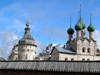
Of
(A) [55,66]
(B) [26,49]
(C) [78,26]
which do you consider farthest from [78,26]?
(A) [55,66]

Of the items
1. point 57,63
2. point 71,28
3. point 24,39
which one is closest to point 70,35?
point 71,28

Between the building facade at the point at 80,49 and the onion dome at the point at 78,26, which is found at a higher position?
the onion dome at the point at 78,26

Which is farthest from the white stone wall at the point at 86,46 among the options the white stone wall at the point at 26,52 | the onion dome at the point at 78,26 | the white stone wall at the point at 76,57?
the white stone wall at the point at 26,52

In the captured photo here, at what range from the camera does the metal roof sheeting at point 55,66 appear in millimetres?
18359

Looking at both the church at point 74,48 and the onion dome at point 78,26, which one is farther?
the onion dome at point 78,26

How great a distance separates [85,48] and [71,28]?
5734 millimetres

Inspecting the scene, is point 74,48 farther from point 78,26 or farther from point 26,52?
point 26,52

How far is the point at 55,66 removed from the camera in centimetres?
1920

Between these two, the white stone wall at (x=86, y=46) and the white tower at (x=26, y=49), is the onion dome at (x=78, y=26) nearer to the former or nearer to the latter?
the white stone wall at (x=86, y=46)

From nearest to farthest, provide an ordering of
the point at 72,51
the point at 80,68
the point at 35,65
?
the point at 80,68 < the point at 35,65 < the point at 72,51

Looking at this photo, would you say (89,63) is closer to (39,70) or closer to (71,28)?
(39,70)

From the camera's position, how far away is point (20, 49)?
39.1m

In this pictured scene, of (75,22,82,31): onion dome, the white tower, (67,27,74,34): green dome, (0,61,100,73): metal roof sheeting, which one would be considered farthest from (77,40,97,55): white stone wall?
(0,61,100,73): metal roof sheeting

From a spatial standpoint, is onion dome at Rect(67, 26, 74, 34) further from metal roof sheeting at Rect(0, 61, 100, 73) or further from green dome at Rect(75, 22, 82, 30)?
metal roof sheeting at Rect(0, 61, 100, 73)
